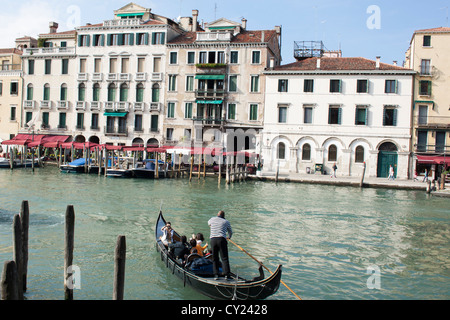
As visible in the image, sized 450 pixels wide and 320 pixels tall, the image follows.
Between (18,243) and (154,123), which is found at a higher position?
(154,123)

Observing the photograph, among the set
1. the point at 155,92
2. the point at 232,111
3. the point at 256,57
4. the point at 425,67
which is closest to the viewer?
the point at 425,67

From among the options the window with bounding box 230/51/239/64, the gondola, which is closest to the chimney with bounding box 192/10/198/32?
the window with bounding box 230/51/239/64

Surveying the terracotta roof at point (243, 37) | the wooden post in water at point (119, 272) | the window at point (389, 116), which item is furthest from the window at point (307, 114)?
the wooden post in water at point (119, 272)

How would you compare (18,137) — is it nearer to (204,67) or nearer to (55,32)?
(55,32)

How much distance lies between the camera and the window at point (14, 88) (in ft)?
128

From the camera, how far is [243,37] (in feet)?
112

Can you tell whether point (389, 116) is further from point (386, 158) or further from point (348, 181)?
point (348, 181)

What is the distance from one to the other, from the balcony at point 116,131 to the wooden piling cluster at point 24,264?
1122 inches

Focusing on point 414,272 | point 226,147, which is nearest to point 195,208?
point 414,272

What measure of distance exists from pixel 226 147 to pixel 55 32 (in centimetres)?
2039

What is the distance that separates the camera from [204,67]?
1335 inches

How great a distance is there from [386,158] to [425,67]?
6.40 m

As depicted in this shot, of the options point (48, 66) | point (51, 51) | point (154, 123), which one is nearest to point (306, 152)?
point (154, 123)

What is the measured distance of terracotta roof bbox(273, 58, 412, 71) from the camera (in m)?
30.2
